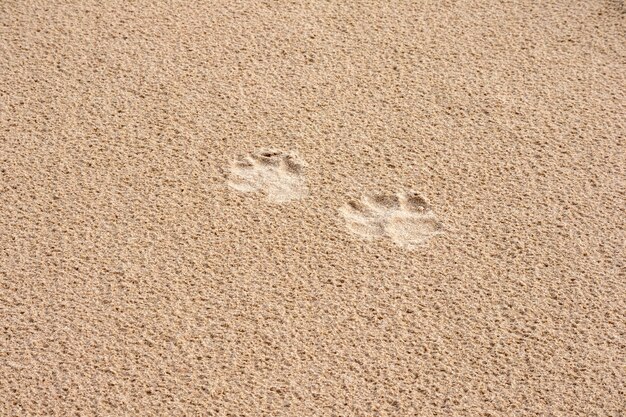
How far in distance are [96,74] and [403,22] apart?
2.93 feet

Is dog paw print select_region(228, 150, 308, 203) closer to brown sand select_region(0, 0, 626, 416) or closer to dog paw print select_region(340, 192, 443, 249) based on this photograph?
brown sand select_region(0, 0, 626, 416)

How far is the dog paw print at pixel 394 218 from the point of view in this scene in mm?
2174

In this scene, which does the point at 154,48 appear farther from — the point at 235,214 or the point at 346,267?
the point at 346,267

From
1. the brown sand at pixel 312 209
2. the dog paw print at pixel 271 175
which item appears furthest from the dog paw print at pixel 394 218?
the dog paw print at pixel 271 175

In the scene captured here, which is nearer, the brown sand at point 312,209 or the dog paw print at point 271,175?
the brown sand at point 312,209

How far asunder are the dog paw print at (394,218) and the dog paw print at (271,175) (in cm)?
14

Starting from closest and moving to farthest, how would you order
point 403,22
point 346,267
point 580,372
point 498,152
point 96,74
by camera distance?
point 580,372, point 346,267, point 498,152, point 96,74, point 403,22

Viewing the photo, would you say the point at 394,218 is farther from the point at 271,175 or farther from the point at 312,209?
the point at 271,175

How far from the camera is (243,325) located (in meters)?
1.96

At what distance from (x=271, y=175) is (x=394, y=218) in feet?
1.04

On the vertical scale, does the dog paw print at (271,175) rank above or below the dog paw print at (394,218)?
above

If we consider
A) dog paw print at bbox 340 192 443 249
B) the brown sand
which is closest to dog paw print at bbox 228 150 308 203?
the brown sand

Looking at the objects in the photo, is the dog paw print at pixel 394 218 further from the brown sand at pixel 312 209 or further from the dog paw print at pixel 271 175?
the dog paw print at pixel 271 175

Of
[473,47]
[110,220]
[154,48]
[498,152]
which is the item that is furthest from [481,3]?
[110,220]
